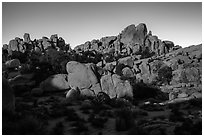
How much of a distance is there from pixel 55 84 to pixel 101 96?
871 centimetres

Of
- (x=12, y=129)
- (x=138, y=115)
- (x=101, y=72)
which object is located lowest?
(x=138, y=115)

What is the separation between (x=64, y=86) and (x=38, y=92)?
3893 mm

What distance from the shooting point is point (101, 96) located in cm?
2483

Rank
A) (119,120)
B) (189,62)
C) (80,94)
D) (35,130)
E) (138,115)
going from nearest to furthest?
(35,130)
(119,120)
(138,115)
(80,94)
(189,62)

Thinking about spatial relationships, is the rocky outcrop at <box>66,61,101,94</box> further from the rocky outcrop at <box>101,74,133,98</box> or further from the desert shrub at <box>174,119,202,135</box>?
the desert shrub at <box>174,119,202,135</box>

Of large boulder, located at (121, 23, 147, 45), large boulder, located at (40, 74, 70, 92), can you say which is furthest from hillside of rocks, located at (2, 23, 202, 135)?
large boulder, located at (121, 23, 147, 45)

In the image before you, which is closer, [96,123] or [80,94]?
[96,123]

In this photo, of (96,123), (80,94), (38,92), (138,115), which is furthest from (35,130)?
(38,92)

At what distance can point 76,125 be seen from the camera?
10836mm

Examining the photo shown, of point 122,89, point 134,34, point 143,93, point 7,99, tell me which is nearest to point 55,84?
point 122,89

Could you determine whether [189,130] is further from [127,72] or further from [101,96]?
[127,72]

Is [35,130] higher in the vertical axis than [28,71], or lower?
lower

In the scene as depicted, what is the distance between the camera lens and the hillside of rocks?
1009cm

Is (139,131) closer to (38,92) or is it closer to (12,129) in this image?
(12,129)
